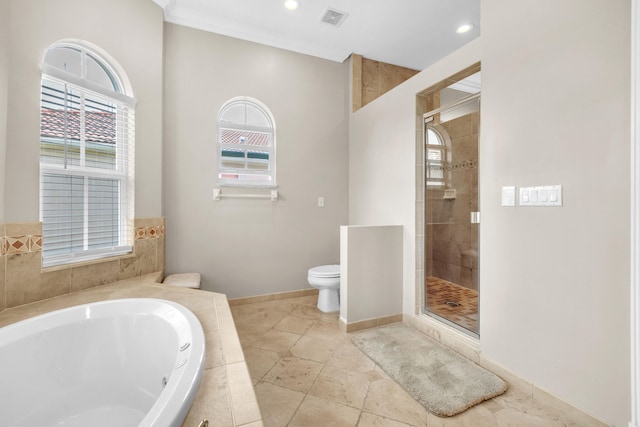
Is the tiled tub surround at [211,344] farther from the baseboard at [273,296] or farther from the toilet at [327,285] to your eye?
the toilet at [327,285]

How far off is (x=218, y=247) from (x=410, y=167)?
2012mm

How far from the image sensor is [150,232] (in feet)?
8.03

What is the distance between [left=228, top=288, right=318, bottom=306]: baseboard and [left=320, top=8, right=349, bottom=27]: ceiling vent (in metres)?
2.81

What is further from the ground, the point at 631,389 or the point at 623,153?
the point at 623,153

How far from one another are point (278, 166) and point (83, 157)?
1640 millimetres

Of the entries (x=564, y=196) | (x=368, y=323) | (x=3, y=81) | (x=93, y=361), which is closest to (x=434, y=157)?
(x=564, y=196)

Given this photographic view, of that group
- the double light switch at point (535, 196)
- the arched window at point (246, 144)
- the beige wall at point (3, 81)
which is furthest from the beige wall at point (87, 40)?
the double light switch at point (535, 196)

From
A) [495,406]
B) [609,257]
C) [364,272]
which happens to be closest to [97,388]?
[364,272]

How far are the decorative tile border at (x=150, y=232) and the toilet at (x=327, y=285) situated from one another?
143 cm

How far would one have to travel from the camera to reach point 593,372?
1301mm

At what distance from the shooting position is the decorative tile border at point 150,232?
238cm

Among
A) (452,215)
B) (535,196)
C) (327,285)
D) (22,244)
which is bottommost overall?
(327,285)

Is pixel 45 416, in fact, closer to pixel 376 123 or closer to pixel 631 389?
pixel 631 389

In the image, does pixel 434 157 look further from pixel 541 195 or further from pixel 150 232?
pixel 150 232
